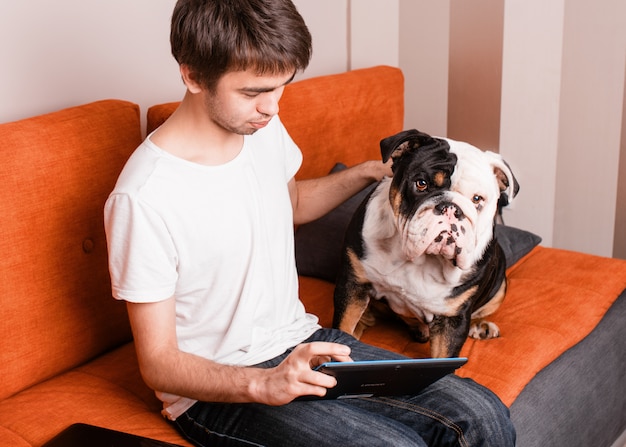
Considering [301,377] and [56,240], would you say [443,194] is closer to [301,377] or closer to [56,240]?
[301,377]

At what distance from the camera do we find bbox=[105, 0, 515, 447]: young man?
147 centimetres

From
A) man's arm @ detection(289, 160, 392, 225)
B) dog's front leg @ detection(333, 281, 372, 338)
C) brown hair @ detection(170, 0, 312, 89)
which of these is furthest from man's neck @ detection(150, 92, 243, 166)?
dog's front leg @ detection(333, 281, 372, 338)

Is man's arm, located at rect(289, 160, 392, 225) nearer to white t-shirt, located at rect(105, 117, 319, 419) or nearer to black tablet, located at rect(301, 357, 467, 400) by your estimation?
white t-shirt, located at rect(105, 117, 319, 419)

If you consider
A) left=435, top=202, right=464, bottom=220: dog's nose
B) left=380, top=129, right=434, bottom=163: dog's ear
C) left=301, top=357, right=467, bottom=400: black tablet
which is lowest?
left=301, top=357, right=467, bottom=400: black tablet

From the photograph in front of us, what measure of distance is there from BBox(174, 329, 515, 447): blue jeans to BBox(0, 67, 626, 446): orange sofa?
0.38 ft

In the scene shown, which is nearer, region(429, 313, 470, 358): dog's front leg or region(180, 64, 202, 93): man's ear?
region(180, 64, 202, 93): man's ear

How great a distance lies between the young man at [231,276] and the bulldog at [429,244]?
21cm

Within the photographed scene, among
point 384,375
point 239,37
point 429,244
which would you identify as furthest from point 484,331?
point 239,37

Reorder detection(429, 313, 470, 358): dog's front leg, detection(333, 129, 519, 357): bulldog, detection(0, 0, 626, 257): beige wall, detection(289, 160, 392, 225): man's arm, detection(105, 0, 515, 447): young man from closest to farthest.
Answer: detection(105, 0, 515, 447): young man, detection(333, 129, 519, 357): bulldog, detection(429, 313, 470, 358): dog's front leg, detection(289, 160, 392, 225): man's arm, detection(0, 0, 626, 257): beige wall

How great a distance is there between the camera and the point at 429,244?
170cm

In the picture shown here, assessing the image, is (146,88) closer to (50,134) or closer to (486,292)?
(50,134)

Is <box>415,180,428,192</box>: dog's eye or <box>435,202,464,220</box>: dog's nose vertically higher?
<box>415,180,428,192</box>: dog's eye

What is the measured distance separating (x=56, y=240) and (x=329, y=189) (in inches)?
26.8

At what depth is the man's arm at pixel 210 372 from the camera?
1.37m
